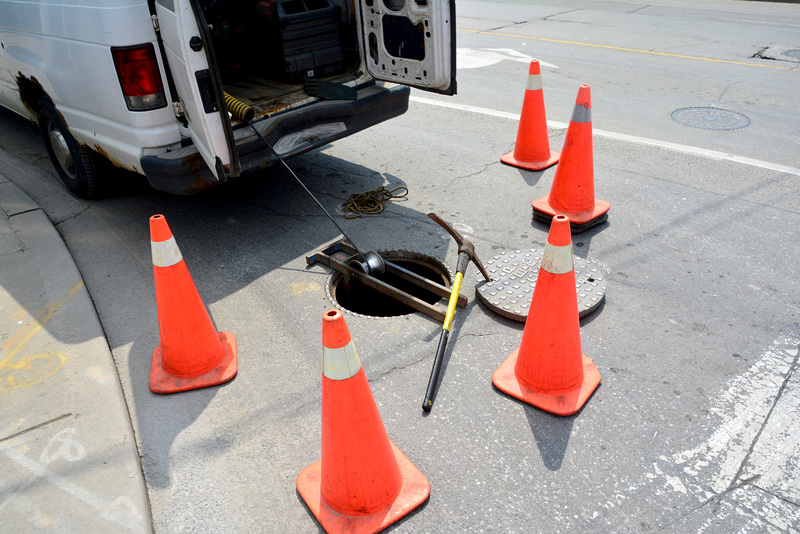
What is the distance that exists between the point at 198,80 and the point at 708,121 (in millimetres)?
5405

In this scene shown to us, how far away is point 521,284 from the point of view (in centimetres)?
370

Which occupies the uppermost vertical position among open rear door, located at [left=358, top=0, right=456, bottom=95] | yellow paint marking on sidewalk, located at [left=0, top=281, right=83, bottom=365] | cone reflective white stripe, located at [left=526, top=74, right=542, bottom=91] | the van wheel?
open rear door, located at [left=358, top=0, right=456, bottom=95]

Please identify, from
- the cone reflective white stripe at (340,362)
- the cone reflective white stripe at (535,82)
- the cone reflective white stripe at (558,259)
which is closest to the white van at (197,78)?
the cone reflective white stripe at (535,82)

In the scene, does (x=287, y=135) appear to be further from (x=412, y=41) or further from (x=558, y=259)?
(x=558, y=259)

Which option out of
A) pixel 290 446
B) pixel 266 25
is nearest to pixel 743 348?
pixel 290 446

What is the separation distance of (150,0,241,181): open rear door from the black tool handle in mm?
1747

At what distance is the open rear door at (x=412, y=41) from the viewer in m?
4.26

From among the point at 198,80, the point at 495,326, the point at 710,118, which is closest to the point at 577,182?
the point at 495,326

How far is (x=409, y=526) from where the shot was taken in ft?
7.59

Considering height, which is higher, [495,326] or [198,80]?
[198,80]

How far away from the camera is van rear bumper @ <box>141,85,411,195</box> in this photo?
12.9 ft

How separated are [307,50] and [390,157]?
1270 millimetres

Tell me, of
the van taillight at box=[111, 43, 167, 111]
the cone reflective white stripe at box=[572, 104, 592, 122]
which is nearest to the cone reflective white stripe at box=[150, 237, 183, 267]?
the van taillight at box=[111, 43, 167, 111]

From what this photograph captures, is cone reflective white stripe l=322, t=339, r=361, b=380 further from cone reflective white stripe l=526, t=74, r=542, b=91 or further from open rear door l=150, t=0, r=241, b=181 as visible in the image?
cone reflective white stripe l=526, t=74, r=542, b=91
